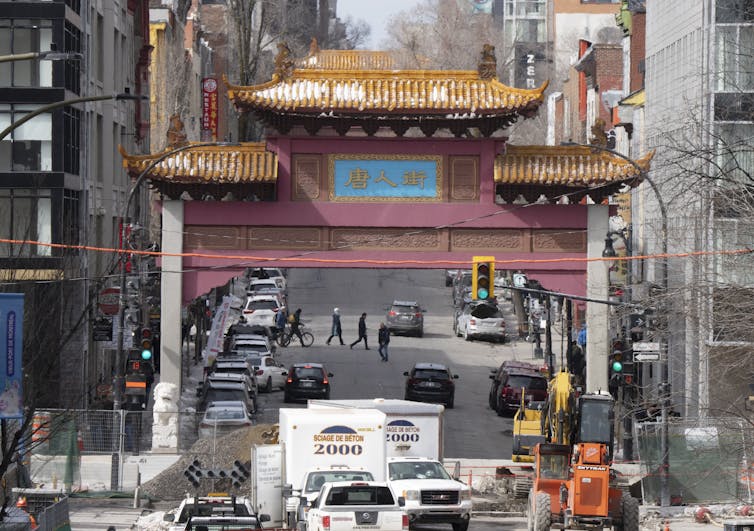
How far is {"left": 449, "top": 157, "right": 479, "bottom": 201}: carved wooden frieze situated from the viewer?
42.3 meters

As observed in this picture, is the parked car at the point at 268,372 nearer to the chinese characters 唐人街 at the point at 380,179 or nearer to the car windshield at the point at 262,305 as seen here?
the chinese characters 唐人街 at the point at 380,179

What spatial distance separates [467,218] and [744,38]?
9898 millimetres

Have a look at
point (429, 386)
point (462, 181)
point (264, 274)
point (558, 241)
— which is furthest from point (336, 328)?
point (558, 241)

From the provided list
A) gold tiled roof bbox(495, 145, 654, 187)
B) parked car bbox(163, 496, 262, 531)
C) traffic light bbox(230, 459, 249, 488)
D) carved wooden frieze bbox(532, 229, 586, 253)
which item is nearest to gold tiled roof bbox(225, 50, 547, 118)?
gold tiled roof bbox(495, 145, 654, 187)

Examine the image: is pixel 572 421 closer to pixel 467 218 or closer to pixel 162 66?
pixel 467 218

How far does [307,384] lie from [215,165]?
41.8ft

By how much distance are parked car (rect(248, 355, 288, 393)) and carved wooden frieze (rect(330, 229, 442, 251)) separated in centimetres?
1582

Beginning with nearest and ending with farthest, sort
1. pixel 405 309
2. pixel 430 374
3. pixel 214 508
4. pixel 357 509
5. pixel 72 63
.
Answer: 1. pixel 214 508
2. pixel 357 509
3. pixel 72 63
4. pixel 430 374
5. pixel 405 309

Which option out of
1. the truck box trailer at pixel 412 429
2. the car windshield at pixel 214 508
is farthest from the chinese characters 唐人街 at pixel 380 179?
the car windshield at pixel 214 508

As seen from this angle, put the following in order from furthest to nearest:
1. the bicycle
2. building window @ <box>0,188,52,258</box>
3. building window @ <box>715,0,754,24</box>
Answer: the bicycle < building window @ <box>0,188,52,258</box> < building window @ <box>715,0,754,24</box>

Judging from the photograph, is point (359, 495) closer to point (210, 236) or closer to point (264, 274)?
point (210, 236)

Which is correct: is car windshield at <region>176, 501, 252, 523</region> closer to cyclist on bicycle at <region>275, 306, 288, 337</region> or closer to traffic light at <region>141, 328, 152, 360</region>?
traffic light at <region>141, 328, 152, 360</region>

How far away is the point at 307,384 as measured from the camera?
174ft

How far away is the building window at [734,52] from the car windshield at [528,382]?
1241cm
